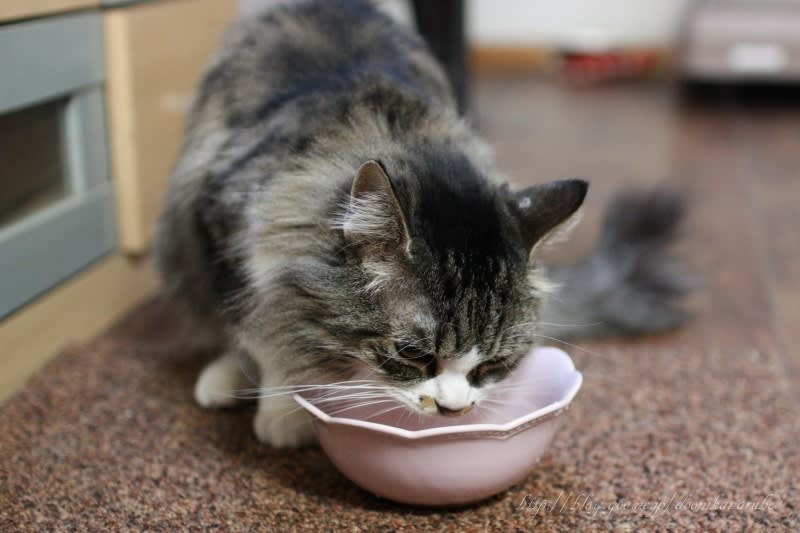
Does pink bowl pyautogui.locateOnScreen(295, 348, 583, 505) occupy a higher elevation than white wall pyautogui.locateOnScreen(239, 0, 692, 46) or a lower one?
lower

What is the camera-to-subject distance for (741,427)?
1.52 metres

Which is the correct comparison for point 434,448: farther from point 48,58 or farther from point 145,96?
point 145,96

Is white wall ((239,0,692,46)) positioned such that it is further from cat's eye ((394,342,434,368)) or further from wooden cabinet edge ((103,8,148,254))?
cat's eye ((394,342,434,368))

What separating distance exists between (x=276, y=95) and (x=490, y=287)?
0.58 meters

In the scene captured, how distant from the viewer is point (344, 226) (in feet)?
3.68

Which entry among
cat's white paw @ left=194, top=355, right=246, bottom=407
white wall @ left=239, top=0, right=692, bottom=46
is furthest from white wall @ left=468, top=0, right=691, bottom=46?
cat's white paw @ left=194, top=355, right=246, bottom=407

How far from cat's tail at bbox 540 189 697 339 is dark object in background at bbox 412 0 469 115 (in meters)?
0.94

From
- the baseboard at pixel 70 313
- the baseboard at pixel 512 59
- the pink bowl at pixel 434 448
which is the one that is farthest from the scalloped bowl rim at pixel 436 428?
the baseboard at pixel 512 59

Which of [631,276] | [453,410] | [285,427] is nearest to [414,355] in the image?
[453,410]

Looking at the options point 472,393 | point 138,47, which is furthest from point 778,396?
point 138,47

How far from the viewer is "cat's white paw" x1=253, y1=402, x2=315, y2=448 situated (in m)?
1.42

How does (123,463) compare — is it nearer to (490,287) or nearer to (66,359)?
(66,359)

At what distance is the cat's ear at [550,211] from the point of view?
1184 mm

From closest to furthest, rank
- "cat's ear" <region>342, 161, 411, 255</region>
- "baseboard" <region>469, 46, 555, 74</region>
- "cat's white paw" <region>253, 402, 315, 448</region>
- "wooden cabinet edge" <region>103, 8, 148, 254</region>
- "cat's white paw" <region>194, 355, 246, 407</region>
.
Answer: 1. "cat's ear" <region>342, 161, 411, 255</region>
2. "cat's white paw" <region>253, 402, 315, 448</region>
3. "cat's white paw" <region>194, 355, 246, 407</region>
4. "wooden cabinet edge" <region>103, 8, 148, 254</region>
5. "baseboard" <region>469, 46, 555, 74</region>
